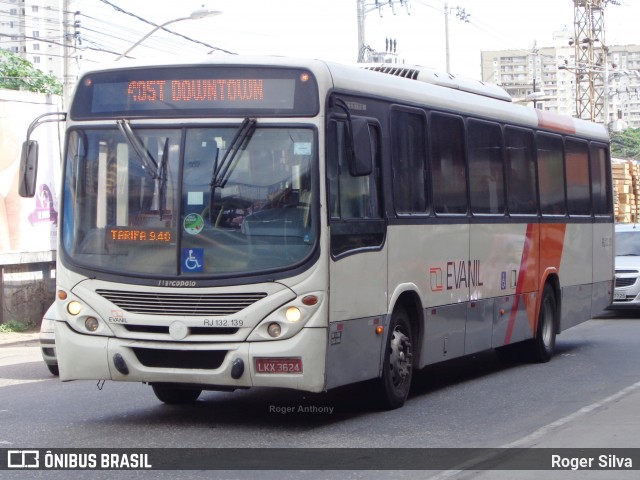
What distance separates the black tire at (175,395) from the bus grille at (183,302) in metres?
1.61

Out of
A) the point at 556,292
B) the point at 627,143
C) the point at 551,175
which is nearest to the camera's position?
the point at 551,175

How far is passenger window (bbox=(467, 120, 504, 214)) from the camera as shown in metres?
13.1

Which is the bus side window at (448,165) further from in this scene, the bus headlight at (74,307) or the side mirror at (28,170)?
the side mirror at (28,170)

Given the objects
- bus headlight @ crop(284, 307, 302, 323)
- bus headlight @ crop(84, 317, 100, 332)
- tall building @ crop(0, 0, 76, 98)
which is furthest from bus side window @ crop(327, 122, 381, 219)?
tall building @ crop(0, 0, 76, 98)

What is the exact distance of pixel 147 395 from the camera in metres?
12.2

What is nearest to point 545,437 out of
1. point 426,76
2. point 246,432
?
point 246,432

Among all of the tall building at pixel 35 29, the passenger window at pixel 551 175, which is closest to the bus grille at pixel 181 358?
the passenger window at pixel 551 175

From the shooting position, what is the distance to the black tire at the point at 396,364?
35.3 ft

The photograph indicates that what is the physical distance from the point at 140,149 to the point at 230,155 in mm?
813

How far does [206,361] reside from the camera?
31.2 feet

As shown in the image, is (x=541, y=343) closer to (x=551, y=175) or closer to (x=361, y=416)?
(x=551, y=175)

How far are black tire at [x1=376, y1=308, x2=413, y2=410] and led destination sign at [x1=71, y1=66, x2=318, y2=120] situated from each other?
97.1 inches

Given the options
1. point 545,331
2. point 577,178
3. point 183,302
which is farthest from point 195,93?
point 577,178

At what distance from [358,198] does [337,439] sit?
2.19 meters
